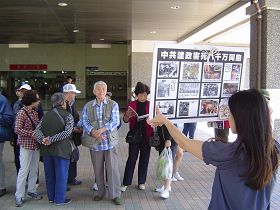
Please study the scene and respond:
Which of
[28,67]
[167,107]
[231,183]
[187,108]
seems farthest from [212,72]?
[28,67]

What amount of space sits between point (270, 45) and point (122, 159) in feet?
13.1

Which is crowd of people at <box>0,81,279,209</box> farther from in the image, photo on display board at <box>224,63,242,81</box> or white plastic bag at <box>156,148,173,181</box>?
photo on display board at <box>224,63,242,81</box>

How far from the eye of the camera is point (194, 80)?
3668 millimetres

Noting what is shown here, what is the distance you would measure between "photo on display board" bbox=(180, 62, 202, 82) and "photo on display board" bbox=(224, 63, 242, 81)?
301 millimetres

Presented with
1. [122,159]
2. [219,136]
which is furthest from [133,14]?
[219,136]

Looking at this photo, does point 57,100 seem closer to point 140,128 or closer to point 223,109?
point 140,128

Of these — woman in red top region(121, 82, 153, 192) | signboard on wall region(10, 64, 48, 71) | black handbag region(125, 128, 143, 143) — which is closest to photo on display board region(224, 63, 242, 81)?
woman in red top region(121, 82, 153, 192)

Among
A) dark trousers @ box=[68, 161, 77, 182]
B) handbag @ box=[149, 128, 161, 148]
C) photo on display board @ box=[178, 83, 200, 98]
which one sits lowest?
dark trousers @ box=[68, 161, 77, 182]

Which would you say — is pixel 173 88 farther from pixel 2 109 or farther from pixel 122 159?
pixel 122 159

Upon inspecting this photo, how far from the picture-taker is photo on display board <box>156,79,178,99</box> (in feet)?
11.5

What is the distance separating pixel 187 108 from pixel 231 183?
161 cm

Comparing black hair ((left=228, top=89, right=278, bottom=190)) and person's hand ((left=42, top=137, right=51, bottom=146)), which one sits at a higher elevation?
black hair ((left=228, top=89, right=278, bottom=190))

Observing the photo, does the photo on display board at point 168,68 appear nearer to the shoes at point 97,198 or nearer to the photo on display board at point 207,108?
the photo on display board at point 207,108

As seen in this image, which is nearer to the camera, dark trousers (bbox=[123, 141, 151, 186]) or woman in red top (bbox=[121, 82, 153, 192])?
woman in red top (bbox=[121, 82, 153, 192])
